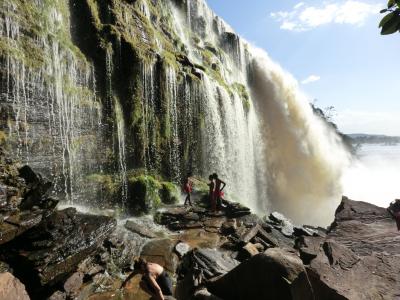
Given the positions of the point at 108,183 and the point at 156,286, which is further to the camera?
the point at 108,183

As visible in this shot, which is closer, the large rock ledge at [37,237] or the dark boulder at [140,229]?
the large rock ledge at [37,237]

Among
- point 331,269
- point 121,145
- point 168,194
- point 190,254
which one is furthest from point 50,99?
point 331,269

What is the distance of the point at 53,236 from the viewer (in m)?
7.53

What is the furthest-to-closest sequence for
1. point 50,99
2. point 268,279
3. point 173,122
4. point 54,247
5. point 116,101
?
1. point 173,122
2. point 116,101
3. point 50,99
4. point 54,247
5. point 268,279

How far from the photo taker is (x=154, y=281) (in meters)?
5.76

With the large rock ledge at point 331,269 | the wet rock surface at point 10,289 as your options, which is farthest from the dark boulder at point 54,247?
the large rock ledge at point 331,269

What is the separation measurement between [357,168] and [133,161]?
126ft

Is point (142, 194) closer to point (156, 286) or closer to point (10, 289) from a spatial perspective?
point (156, 286)

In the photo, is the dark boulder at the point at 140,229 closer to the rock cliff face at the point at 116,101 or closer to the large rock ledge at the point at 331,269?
the rock cliff face at the point at 116,101

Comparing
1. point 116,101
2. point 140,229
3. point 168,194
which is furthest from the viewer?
point 168,194

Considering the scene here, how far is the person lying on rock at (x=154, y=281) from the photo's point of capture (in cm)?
571

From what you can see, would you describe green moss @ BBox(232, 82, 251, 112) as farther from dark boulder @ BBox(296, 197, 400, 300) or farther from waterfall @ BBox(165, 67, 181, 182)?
dark boulder @ BBox(296, 197, 400, 300)

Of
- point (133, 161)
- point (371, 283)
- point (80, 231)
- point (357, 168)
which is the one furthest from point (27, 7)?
point (357, 168)

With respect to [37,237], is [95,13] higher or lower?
higher
